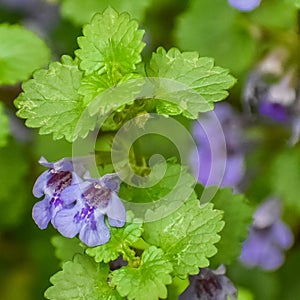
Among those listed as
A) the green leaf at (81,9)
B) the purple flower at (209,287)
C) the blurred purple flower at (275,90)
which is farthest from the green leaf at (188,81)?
the blurred purple flower at (275,90)

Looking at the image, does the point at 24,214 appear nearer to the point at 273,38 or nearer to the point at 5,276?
the point at 5,276

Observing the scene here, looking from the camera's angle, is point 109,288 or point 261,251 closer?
point 109,288

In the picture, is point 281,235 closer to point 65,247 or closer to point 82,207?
point 65,247

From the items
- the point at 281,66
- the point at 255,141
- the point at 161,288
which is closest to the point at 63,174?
the point at 161,288

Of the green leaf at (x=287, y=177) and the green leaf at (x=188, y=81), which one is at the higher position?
the green leaf at (x=188, y=81)

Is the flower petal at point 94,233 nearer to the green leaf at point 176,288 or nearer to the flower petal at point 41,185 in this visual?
the flower petal at point 41,185
